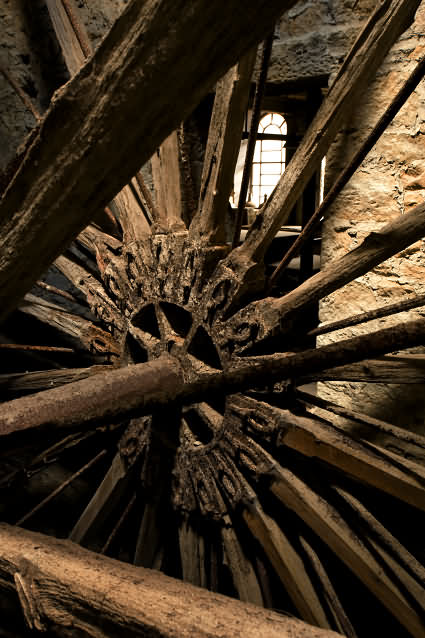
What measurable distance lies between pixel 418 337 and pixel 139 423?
1.27m

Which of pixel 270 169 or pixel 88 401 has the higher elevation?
pixel 270 169

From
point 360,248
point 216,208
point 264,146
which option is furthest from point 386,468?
point 264,146

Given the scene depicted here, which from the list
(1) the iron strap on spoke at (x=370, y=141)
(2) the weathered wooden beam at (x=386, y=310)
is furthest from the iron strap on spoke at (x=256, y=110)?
(2) the weathered wooden beam at (x=386, y=310)

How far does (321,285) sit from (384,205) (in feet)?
1.68

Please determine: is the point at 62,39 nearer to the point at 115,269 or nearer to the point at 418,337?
the point at 115,269

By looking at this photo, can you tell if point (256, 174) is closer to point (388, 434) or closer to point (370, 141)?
point (370, 141)

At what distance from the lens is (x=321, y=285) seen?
1.47 metres

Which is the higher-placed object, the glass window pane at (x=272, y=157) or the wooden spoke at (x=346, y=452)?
the glass window pane at (x=272, y=157)

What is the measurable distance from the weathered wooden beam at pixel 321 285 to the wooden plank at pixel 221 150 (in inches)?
13.2

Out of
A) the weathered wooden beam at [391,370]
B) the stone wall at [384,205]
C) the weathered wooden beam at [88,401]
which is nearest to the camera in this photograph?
the weathered wooden beam at [88,401]

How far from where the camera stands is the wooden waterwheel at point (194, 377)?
2.21ft

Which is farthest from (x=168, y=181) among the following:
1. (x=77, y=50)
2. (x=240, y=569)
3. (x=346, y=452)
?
(x=240, y=569)

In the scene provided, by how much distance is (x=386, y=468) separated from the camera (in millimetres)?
1318

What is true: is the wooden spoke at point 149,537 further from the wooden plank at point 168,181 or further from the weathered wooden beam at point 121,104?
the weathered wooden beam at point 121,104
